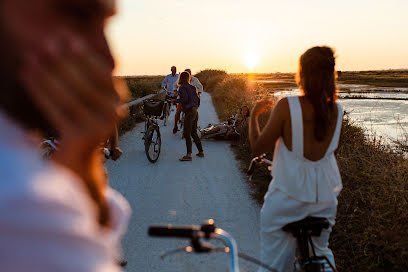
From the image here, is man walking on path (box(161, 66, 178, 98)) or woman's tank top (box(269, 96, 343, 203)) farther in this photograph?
man walking on path (box(161, 66, 178, 98))

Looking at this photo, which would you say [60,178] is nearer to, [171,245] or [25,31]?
[25,31]

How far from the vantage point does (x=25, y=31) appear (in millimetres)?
540

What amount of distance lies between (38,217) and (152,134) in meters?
8.20

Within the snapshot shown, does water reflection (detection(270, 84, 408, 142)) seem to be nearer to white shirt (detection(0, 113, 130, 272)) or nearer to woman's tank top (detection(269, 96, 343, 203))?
woman's tank top (detection(269, 96, 343, 203))

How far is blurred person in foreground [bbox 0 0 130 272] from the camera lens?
48 centimetres

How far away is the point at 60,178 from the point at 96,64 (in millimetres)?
208

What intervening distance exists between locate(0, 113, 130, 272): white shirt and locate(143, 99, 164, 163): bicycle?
7819 mm

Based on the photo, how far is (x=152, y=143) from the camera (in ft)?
29.0

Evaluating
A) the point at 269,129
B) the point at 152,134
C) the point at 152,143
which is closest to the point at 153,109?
the point at 152,134

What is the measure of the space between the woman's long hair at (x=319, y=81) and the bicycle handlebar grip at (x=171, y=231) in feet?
5.07

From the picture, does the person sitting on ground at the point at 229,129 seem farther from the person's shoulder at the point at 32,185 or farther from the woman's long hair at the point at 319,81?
the person's shoulder at the point at 32,185

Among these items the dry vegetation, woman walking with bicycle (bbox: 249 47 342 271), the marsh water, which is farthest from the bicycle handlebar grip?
the marsh water

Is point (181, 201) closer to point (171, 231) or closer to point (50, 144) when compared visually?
point (50, 144)

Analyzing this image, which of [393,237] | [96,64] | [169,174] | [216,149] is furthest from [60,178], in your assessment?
[216,149]
